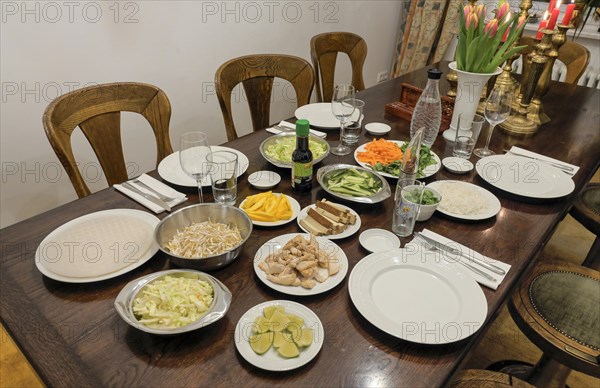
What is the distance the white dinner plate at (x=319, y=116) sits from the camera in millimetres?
1580

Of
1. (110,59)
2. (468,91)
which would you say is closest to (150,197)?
(468,91)

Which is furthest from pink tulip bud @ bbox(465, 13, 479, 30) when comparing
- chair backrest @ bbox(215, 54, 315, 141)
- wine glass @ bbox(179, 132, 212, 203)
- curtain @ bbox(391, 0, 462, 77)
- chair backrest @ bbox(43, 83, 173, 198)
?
curtain @ bbox(391, 0, 462, 77)

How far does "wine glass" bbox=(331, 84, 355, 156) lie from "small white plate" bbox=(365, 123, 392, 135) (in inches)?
6.5

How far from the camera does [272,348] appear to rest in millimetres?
693

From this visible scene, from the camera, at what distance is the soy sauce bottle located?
1.05 metres

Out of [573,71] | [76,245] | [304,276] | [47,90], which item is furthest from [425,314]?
[573,71]

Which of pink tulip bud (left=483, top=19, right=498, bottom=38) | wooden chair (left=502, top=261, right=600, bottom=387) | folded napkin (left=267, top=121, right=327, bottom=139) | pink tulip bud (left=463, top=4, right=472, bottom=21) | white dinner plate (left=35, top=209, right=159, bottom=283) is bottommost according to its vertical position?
wooden chair (left=502, top=261, right=600, bottom=387)

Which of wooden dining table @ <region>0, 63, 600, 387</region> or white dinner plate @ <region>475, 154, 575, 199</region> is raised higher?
white dinner plate @ <region>475, 154, 575, 199</region>

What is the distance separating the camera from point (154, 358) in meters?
0.69

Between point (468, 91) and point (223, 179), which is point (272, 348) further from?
point (468, 91)

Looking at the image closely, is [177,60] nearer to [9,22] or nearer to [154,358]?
[9,22]

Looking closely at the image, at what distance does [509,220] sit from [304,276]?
2.10ft

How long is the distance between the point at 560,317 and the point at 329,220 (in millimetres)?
756

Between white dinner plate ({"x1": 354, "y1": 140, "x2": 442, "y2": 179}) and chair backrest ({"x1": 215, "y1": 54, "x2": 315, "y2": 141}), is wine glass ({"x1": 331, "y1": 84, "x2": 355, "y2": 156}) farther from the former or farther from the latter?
chair backrest ({"x1": 215, "y1": 54, "x2": 315, "y2": 141})
